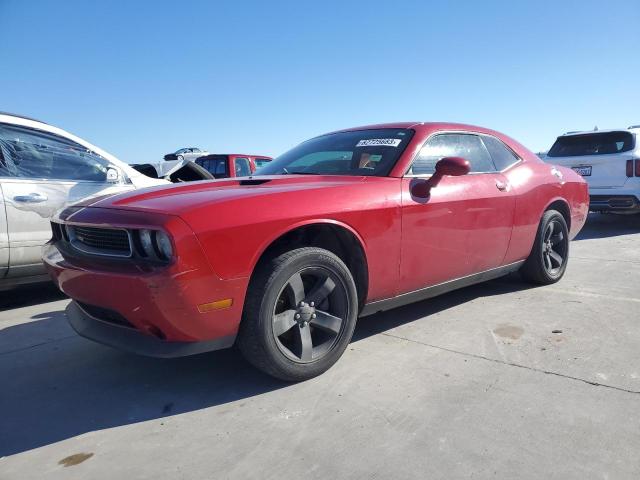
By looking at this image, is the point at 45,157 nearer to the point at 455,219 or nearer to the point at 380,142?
the point at 380,142

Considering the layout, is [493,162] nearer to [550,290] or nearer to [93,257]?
[550,290]

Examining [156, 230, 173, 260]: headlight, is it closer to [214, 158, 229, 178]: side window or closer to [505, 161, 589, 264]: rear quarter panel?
[505, 161, 589, 264]: rear quarter panel

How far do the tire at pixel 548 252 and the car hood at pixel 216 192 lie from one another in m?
2.02

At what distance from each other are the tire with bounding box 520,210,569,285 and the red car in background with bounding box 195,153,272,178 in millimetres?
7260

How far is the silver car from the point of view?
12.8ft

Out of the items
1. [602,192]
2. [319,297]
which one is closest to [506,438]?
[319,297]

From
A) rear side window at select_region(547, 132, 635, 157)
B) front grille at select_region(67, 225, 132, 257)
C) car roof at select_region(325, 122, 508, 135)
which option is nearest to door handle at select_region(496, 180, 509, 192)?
car roof at select_region(325, 122, 508, 135)

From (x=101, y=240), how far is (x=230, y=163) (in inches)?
335

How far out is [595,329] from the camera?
3.28 meters

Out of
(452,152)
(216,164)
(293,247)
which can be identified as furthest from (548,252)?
(216,164)

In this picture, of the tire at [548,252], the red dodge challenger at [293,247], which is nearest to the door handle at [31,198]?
the red dodge challenger at [293,247]

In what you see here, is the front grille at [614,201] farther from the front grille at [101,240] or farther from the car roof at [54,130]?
the front grille at [101,240]

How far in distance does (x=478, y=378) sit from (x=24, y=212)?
3.65 metres

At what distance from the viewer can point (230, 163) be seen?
424 inches
